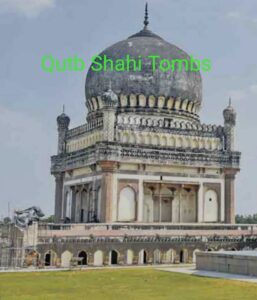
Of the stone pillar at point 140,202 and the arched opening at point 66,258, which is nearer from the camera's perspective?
the arched opening at point 66,258

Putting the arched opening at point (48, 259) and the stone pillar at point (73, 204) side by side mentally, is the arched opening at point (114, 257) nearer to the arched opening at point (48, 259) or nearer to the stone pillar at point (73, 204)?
the arched opening at point (48, 259)

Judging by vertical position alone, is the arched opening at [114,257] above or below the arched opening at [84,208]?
below

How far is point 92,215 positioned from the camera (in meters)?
26.7

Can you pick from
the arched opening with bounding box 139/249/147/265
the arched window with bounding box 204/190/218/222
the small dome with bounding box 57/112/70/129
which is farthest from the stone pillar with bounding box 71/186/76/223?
the arched opening with bounding box 139/249/147/265

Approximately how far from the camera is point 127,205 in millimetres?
25828

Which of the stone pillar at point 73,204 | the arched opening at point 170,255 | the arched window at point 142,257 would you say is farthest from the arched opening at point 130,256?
the stone pillar at point 73,204

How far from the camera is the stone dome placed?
2894 centimetres

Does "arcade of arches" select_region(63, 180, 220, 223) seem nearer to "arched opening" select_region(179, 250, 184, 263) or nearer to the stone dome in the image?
"arched opening" select_region(179, 250, 184, 263)

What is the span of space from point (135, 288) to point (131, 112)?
16.5m

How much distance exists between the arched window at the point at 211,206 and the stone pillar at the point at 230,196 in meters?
0.56

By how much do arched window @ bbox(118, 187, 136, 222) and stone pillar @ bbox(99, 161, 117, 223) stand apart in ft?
2.69

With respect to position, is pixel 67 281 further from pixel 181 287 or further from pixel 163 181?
pixel 163 181

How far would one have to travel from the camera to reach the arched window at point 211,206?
91.2 feet

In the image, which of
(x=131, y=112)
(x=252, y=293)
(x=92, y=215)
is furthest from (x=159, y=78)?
(x=252, y=293)
